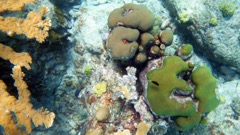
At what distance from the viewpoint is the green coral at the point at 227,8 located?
475 centimetres

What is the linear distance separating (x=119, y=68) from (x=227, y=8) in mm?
2870

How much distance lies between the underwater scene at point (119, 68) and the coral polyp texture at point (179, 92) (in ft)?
0.05

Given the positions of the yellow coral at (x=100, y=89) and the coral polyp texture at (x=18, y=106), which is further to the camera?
the yellow coral at (x=100, y=89)

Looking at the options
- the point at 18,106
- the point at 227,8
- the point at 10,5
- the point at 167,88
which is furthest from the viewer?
the point at 227,8

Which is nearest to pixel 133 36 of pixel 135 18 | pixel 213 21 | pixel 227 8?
pixel 135 18

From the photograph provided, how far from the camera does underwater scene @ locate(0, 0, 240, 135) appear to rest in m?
2.99

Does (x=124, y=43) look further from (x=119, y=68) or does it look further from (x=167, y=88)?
(x=167, y=88)

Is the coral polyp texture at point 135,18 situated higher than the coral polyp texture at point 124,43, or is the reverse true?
the coral polyp texture at point 135,18

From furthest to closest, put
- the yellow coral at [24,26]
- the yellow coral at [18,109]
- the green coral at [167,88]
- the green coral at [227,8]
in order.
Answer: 1. the green coral at [227,8]
2. the green coral at [167,88]
3. the yellow coral at [24,26]
4. the yellow coral at [18,109]

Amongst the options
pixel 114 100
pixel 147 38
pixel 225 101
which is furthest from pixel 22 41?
pixel 225 101

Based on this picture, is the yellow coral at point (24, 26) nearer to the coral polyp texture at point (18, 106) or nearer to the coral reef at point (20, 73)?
the coral reef at point (20, 73)

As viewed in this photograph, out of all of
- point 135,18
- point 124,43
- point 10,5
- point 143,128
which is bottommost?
point 143,128

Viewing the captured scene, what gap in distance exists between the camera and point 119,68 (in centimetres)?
406

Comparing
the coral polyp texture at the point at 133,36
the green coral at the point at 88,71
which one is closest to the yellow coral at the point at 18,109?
the coral polyp texture at the point at 133,36
